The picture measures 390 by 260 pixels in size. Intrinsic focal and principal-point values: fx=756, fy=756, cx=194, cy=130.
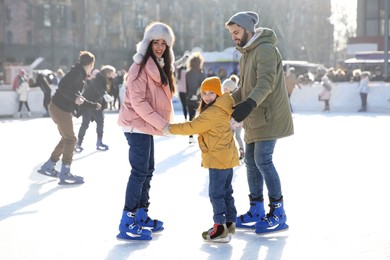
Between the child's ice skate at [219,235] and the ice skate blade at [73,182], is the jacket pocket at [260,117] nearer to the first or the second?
the child's ice skate at [219,235]

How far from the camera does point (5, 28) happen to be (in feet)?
194

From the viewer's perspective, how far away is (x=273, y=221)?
529 centimetres

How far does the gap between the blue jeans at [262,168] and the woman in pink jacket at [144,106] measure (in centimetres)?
65

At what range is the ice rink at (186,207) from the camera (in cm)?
478

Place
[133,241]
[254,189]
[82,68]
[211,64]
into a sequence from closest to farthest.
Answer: [133,241], [254,189], [82,68], [211,64]

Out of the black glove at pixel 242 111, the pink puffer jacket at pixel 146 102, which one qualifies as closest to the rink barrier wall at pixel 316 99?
the pink puffer jacket at pixel 146 102

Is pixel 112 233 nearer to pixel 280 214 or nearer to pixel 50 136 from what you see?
pixel 280 214

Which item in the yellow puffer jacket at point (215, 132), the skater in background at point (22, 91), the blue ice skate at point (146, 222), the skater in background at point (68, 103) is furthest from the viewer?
the skater in background at point (22, 91)

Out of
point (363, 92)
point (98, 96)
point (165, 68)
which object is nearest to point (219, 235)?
point (165, 68)

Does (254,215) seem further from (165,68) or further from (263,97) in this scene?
(165,68)

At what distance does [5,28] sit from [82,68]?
53488 millimetres

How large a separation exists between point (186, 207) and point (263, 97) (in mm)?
1802

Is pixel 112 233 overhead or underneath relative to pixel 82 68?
underneath

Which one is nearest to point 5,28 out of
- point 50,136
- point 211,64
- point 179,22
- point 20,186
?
point 179,22
